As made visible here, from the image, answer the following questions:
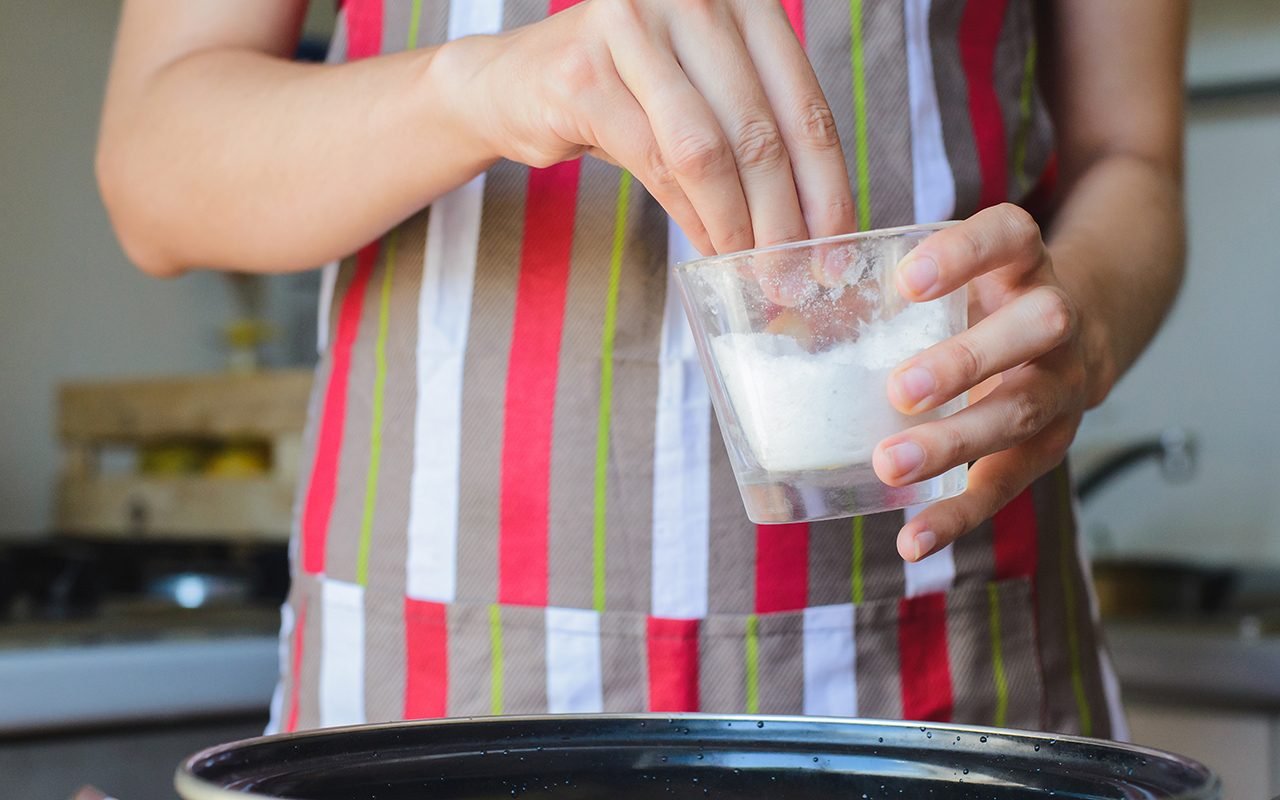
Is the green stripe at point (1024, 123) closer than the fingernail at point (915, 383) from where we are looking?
No

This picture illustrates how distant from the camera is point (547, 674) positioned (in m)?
0.67

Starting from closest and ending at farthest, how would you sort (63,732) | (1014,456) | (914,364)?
1. (914,364)
2. (1014,456)
3. (63,732)

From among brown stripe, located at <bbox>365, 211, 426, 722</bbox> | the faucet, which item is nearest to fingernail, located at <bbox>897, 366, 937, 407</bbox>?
brown stripe, located at <bbox>365, 211, 426, 722</bbox>

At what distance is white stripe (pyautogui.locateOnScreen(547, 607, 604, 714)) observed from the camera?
665 mm

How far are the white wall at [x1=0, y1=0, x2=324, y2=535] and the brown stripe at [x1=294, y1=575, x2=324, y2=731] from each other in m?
2.79

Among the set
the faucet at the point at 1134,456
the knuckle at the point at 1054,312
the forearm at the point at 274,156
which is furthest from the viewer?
→ the faucet at the point at 1134,456

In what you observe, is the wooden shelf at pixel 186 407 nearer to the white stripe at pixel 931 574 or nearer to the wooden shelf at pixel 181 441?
the wooden shelf at pixel 181 441

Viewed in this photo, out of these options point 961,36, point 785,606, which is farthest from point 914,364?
point 961,36

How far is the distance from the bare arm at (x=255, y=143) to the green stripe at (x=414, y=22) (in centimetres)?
7

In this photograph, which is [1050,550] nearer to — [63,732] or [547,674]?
[547,674]

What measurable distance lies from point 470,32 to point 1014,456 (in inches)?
14.2

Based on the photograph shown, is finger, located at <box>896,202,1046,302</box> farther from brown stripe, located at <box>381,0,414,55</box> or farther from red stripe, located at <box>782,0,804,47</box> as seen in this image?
brown stripe, located at <box>381,0,414,55</box>

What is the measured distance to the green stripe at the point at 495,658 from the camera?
0.68 meters

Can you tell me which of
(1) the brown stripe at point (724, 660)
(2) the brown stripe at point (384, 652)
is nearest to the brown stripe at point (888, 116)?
(1) the brown stripe at point (724, 660)
